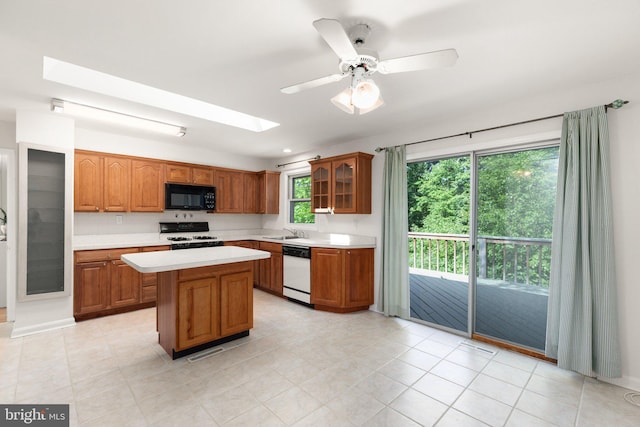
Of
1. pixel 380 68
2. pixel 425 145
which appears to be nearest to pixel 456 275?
pixel 425 145

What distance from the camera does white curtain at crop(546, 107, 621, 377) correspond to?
7.74ft

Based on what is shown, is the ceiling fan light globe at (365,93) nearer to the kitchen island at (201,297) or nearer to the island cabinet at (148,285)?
the kitchen island at (201,297)

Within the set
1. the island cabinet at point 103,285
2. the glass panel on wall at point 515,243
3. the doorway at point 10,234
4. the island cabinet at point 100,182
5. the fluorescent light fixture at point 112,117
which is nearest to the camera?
the glass panel on wall at point 515,243

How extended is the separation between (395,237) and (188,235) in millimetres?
3484

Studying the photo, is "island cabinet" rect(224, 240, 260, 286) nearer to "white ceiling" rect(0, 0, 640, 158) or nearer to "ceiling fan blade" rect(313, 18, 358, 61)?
"white ceiling" rect(0, 0, 640, 158)

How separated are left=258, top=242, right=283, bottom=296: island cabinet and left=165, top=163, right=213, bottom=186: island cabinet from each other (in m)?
1.50

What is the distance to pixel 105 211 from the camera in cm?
404

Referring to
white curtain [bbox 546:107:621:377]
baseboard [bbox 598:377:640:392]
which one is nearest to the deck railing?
white curtain [bbox 546:107:621:377]

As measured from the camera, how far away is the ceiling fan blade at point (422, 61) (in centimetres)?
157

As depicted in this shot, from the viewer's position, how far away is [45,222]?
11.1 ft

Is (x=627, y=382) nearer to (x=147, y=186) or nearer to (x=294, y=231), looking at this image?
(x=294, y=231)

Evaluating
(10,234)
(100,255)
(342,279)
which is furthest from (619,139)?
(10,234)

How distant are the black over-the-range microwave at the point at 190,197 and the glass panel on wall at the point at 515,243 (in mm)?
4153

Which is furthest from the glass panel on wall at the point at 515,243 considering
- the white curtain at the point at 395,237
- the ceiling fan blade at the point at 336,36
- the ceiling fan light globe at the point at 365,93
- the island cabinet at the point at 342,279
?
the ceiling fan blade at the point at 336,36
